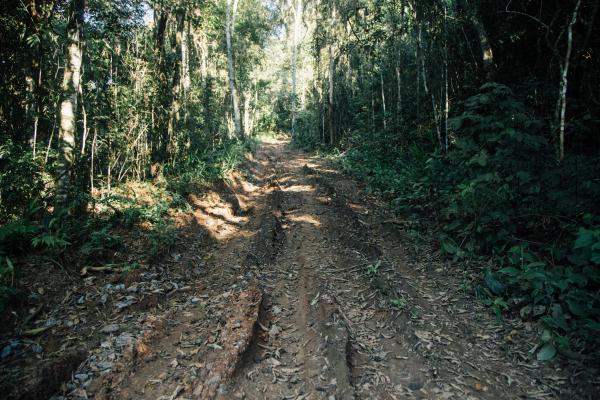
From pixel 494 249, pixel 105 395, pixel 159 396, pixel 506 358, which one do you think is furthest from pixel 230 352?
pixel 494 249

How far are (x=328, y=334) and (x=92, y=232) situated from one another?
4.46 metres

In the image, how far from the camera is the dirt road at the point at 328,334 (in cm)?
320

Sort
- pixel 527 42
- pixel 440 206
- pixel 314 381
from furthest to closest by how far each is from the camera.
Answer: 1. pixel 527 42
2. pixel 440 206
3. pixel 314 381

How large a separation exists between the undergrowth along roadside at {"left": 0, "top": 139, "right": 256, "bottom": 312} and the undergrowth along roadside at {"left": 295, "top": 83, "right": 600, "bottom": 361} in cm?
564

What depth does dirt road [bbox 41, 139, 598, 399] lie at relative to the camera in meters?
3.20

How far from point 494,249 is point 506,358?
2.11 meters

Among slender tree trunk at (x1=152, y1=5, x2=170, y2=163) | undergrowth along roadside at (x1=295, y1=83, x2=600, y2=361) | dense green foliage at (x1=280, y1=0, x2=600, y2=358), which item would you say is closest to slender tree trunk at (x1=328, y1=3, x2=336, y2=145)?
dense green foliage at (x1=280, y1=0, x2=600, y2=358)

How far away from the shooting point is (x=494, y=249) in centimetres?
514

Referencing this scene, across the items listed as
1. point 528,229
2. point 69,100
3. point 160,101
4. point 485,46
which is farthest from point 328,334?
point 160,101

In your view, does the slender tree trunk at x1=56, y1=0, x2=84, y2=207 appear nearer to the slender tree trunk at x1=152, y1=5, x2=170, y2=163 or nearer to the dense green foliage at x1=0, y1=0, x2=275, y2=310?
the dense green foliage at x1=0, y1=0, x2=275, y2=310

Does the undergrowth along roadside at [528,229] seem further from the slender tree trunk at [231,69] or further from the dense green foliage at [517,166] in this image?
the slender tree trunk at [231,69]

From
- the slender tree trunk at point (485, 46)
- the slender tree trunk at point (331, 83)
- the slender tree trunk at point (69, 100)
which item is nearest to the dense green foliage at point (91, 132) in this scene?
the slender tree trunk at point (69, 100)

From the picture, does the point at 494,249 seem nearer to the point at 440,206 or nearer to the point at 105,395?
the point at 440,206

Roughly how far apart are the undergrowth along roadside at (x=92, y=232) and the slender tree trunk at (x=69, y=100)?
1.32ft
